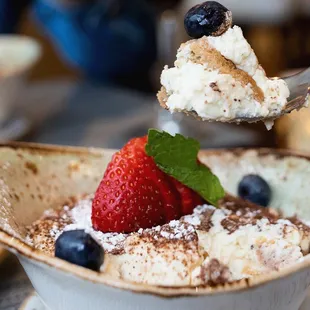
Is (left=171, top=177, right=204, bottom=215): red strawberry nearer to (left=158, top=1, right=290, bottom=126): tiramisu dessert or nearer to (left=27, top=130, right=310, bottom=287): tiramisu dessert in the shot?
(left=27, top=130, right=310, bottom=287): tiramisu dessert

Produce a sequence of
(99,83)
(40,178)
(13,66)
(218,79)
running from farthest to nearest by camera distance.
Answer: (99,83), (13,66), (40,178), (218,79)

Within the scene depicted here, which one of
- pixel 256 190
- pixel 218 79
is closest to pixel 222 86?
pixel 218 79

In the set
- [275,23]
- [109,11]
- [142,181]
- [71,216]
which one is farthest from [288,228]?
[275,23]

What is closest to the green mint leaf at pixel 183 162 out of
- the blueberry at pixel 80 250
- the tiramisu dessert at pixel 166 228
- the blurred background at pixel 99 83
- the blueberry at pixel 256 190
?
the tiramisu dessert at pixel 166 228

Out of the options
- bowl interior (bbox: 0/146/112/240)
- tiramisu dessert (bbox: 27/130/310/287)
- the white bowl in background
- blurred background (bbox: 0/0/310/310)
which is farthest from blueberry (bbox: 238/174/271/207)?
the white bowl in background

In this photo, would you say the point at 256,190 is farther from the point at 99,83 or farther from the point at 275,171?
the point at 99,83

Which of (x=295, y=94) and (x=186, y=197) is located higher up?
(x=295, y=94)

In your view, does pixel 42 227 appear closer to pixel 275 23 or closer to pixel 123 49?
pixel 123 49
